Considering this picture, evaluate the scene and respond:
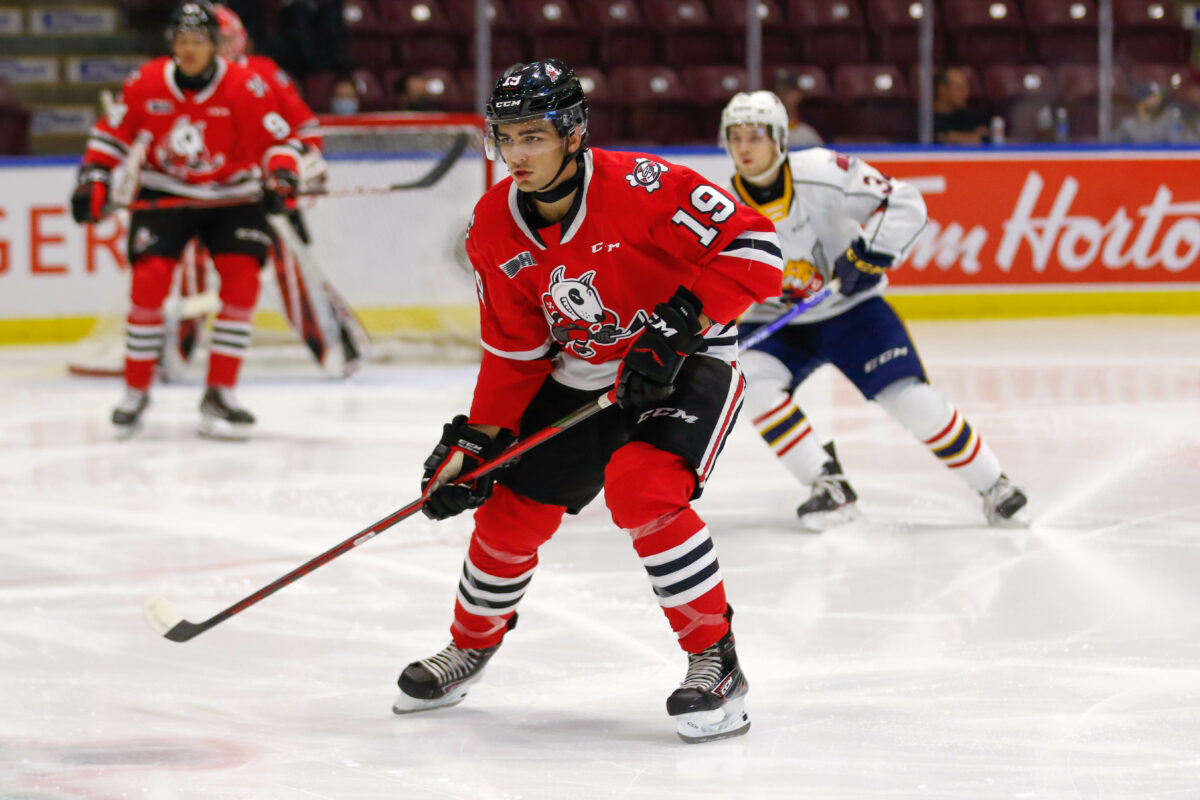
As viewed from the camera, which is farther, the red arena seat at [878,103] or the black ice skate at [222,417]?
the red arena seat at [878,103]

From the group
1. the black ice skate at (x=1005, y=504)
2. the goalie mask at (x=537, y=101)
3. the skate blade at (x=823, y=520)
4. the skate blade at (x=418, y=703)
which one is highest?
the goalie mask at (x=537, y=101)

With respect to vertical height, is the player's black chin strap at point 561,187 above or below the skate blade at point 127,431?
above

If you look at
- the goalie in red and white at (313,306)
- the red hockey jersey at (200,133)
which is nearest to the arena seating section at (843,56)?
the goalie in red and white at (313,306)

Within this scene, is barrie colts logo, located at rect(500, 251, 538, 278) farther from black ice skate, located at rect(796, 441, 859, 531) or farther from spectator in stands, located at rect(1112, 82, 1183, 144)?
spectator in stands, located at rect(1112, 82, 1183, 144)

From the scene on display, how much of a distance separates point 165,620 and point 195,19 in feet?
8.89

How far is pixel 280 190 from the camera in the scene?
15.9 feet

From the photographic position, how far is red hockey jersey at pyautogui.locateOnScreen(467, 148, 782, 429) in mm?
2215

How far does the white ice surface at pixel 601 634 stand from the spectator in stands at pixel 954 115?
286 centimetres

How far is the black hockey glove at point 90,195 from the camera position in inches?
189

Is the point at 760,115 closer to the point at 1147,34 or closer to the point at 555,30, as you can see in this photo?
the point at 555,30

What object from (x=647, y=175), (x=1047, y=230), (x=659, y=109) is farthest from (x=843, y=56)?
(x=647, y=175)

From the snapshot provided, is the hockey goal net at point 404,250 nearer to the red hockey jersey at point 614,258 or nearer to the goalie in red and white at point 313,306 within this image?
the goalie in red and white at point 313,306

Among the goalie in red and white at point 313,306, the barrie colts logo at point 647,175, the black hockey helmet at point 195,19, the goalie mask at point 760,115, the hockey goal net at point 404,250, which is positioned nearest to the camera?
the barrie colts logo at point 647,175

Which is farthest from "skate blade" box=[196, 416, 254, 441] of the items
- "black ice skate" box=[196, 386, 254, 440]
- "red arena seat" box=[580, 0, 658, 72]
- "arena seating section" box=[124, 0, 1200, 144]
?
"red arena seat" box=[580, 0, 658, 72]
